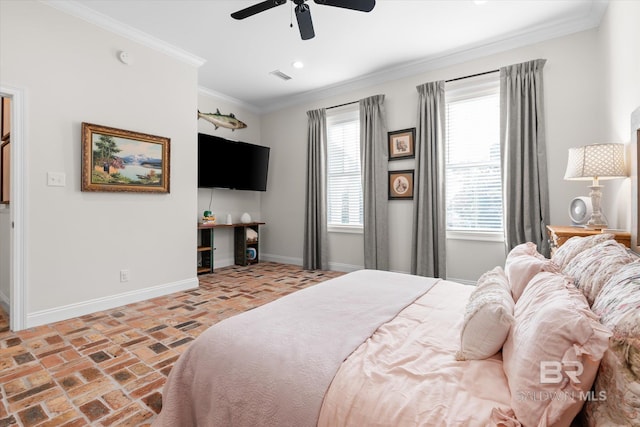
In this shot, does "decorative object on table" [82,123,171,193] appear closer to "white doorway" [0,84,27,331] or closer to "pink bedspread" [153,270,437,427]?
"white doorway" [0,84,27,331]

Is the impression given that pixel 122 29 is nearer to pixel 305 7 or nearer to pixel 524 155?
pixel 305 7

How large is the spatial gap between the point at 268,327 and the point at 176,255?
294 centimetres

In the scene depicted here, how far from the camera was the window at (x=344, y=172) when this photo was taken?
4.84 meters

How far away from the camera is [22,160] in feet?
8.53

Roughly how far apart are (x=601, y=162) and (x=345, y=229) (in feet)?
10.6

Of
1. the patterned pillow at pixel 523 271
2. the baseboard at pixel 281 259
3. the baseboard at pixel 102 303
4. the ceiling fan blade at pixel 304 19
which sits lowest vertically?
the baseboard at pixel 102 303

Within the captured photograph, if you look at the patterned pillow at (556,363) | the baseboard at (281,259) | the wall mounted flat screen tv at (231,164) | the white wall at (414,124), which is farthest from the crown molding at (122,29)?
the patterned pillow at (556,363)

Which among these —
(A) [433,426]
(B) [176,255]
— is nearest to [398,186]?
(B) [176,255]

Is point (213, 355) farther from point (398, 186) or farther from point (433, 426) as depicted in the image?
point (398, 186)

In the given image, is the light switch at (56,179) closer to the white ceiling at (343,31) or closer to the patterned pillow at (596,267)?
the white ceiling at (343,31)

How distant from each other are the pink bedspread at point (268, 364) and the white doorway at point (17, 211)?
226cm

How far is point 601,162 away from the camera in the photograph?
2252 mm

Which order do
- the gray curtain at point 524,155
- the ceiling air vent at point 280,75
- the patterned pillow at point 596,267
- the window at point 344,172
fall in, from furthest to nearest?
the window at point 344,172 → the ceiling air vent at point 280,75 → the gray curtain at point 524,155 → the patterned pillow at point 596,267

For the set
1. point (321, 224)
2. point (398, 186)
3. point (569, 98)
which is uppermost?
point (569, 98)
